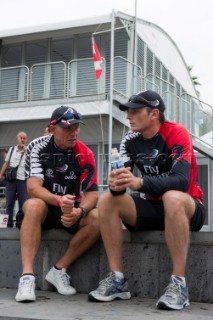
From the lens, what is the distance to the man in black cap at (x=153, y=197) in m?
3.28

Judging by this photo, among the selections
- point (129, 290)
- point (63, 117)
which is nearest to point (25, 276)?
point (129, 290)

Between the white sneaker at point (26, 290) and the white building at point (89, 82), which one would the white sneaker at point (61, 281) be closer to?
the white sneaker at point (26, 290)

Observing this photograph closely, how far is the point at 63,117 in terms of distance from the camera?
A: 158 inches

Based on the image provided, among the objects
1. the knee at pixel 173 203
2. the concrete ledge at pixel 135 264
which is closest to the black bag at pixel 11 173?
the concrete ledge at pixel 135 264

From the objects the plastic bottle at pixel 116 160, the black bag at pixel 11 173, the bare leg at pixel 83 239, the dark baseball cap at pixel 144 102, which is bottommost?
the bare leg at pixel 83 239

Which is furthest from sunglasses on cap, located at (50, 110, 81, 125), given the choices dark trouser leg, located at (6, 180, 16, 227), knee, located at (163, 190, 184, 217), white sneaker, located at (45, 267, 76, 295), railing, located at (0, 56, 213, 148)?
railing, located at (0, 56, 213, 148)

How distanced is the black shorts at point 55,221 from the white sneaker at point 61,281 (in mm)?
334

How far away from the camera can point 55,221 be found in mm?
4078

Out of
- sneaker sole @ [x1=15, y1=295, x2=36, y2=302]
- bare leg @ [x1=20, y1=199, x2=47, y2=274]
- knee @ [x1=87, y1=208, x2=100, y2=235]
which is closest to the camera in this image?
sneaker sole @ [x1=15, y1=295, x2=36, y2=302]

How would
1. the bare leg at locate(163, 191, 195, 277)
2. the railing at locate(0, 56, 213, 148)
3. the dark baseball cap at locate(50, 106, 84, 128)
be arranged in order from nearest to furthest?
the bare leg at locate(163, 191, 195, 277)
the dark baseball cap at locate(50, 106, 84, 128)
the railing at locate(0, 56, 213, 148)

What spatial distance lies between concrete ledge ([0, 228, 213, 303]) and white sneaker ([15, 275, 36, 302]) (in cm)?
63

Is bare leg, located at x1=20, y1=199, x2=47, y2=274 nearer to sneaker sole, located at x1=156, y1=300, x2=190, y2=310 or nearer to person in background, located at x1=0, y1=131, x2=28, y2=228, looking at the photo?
sneaker sole, located at x1=156, y1=300, x2=190, y2=310

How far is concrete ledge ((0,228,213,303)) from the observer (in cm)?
368

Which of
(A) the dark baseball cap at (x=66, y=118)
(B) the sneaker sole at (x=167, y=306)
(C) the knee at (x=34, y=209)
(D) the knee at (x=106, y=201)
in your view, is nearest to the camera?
(B) the sneaker sole at (x=167, y=306)
